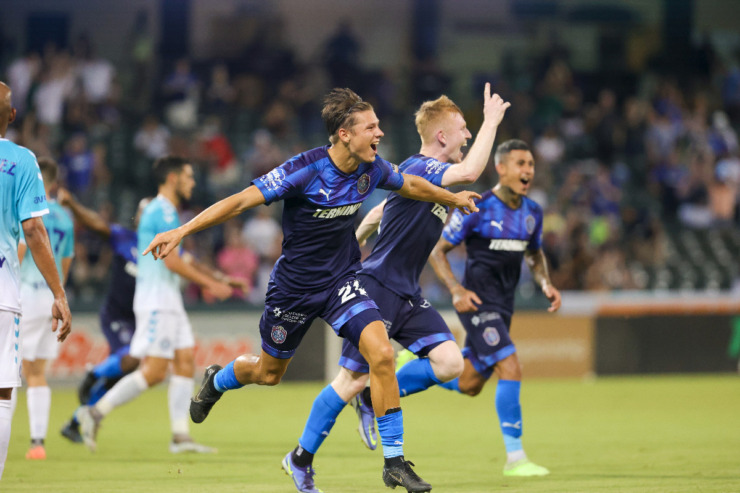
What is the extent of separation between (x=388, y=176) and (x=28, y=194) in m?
2.17

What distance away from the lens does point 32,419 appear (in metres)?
9.12

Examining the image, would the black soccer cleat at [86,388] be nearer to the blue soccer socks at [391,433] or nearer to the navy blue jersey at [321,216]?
the navy blue jersey at [321,216]

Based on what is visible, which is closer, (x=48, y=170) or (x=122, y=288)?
(x=48, y=170)

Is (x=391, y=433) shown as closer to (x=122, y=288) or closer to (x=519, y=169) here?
(x=519, y=169)

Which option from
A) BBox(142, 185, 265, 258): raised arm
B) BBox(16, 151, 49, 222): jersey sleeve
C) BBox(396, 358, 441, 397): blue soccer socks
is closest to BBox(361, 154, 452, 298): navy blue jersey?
BBox(396, 358, 441, 397): blue soccer socks

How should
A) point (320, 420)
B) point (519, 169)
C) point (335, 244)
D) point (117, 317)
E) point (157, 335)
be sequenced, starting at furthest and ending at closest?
1. point (117, 317)
2. point (157, 335)
3. point (519, 169)
4. point (320, 420)
5. point (335, 244)

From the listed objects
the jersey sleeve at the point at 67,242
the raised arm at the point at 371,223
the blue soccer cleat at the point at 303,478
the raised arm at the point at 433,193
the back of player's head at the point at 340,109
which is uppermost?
the back of player's head at the point at 340,109

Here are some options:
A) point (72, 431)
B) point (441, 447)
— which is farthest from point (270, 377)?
point (72, 431)

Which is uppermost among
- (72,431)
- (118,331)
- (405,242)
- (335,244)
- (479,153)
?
(479,153)

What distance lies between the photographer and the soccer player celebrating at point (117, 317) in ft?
35.0

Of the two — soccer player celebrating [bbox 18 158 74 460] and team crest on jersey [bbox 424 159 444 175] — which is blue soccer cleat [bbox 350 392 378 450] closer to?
team crest on jersey [bbox 424 159 444 175]

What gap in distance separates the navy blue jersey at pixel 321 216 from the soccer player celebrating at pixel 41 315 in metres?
3.28

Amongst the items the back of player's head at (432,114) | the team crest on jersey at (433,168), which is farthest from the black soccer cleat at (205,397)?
the back of player's head at (432,114)

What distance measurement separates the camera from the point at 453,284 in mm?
8477
